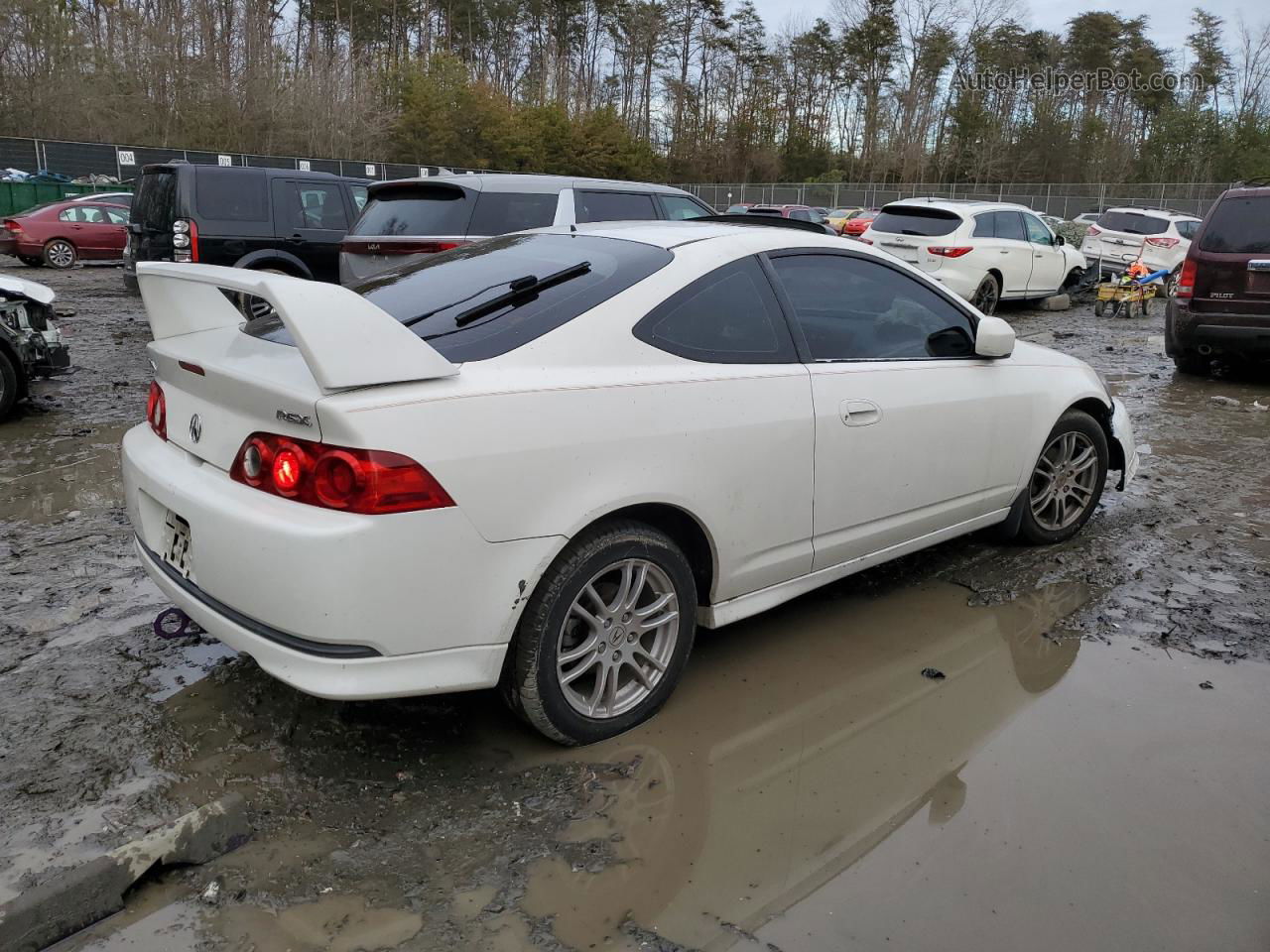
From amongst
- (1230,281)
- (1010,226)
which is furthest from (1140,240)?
(1230,281)

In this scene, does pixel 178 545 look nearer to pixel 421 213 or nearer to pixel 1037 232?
pixel 421 213

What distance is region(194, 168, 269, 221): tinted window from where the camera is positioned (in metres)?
10.9

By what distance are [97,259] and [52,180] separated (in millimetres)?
11116

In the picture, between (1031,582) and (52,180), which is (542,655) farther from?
(52,180)

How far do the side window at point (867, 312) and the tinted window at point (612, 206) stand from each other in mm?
5218

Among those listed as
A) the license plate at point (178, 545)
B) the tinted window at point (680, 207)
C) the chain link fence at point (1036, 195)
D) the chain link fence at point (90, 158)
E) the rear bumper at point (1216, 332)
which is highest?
the chain link fence at point (1036, 195)

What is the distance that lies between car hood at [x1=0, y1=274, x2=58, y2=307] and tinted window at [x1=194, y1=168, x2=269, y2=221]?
3.52 metres

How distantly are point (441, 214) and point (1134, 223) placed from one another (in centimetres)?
1457

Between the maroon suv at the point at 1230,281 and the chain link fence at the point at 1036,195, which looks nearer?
the maroon suv at the point at 1230,281

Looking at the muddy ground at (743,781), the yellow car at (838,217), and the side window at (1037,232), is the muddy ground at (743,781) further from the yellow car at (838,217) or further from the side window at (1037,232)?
the yellow car at (838,217)

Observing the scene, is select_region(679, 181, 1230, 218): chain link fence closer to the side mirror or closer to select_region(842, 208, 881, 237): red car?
select_region(842, 208, 881, 237): red car

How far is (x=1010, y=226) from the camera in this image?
48.2ft

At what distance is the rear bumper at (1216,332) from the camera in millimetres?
9055

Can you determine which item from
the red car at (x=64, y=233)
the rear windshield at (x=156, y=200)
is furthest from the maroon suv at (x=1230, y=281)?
the red car at (x=64, y=233)
